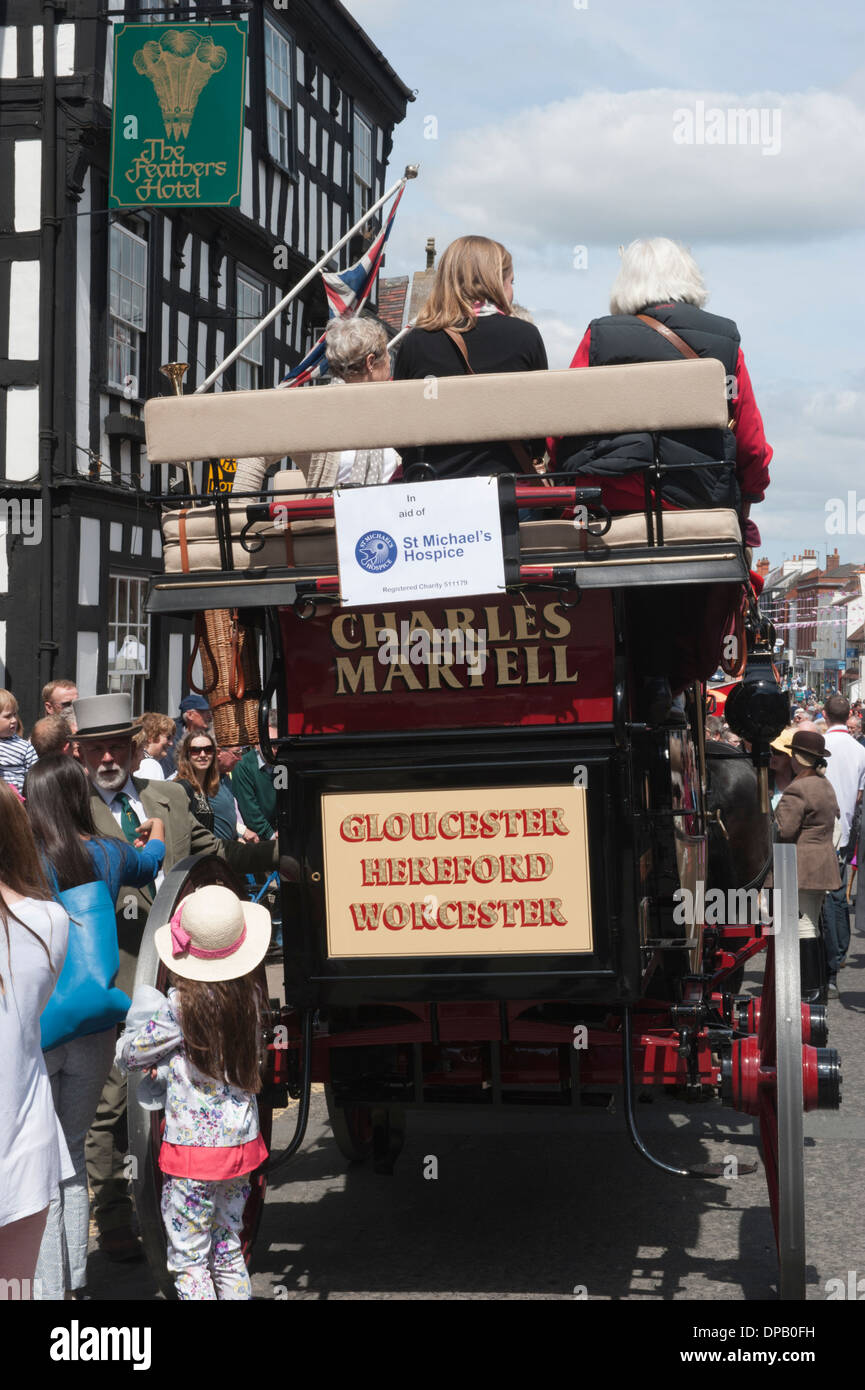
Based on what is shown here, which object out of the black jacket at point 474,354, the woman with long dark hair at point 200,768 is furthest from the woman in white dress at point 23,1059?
the woman with long dark hair at point 200,768

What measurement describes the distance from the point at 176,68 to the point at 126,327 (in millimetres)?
3729

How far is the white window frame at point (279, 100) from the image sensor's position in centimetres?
2048

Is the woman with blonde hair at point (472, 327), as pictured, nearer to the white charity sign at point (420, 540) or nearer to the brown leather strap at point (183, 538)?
the white charity sign at point (420, 540)

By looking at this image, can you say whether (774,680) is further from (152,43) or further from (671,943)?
(152,43)

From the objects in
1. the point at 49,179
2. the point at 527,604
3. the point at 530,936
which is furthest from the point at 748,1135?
the point at 49,179

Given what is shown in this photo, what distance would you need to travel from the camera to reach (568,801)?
457cm

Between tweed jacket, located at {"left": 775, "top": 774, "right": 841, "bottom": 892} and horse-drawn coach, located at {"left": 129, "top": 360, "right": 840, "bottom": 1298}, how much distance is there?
5718mm

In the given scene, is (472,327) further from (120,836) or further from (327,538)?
(120,836)

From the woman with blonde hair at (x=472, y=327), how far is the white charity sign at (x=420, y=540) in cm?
58

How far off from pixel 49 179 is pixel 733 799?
1075cm

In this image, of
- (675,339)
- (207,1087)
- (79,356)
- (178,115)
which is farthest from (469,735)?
(79,356)

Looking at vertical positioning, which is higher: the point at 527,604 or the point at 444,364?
the point at 444,364

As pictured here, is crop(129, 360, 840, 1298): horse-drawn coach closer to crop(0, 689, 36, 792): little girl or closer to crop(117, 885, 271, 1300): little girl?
crop(117, 885, 271, 1300): little girl

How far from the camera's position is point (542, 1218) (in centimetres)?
591
